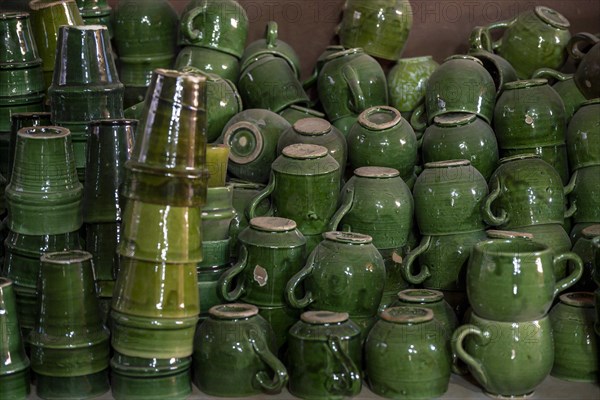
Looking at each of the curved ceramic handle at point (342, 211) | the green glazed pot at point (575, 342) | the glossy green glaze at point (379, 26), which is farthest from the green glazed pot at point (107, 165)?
the green glazed pot at point (575, 342)

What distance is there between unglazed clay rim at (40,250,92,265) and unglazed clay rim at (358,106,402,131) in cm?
74

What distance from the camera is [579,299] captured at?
7.59ft

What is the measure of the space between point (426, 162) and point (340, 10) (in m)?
0.64

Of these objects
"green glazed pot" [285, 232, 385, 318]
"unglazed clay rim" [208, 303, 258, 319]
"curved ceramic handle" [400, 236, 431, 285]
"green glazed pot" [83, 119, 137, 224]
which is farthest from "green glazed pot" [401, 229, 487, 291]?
"green glazed pot" [83, 119, 137, 224]

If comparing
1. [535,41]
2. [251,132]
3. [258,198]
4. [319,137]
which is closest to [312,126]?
[319,137]

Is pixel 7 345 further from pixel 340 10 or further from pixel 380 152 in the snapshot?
pixel 340 10

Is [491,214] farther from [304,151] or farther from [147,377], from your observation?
[147,377]

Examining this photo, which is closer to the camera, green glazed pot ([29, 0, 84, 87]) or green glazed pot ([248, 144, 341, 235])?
green glazed pot ([248, 144, 341, 235])

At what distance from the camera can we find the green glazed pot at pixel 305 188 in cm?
239

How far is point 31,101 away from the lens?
261cm

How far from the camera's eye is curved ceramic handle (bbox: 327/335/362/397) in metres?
2.12

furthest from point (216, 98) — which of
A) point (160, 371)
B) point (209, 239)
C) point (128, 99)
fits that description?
point (160, 371)

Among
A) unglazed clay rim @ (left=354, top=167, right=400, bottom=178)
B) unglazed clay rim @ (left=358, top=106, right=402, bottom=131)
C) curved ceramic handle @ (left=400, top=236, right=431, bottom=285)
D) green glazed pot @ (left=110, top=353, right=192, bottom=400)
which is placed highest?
unglazed clay rim @ (left=358, top=106, right=402, bottom=131)

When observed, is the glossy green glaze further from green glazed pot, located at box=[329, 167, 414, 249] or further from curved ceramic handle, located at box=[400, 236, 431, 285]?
curved ceramic handle, located at box=[400, 236, 431, 285]
